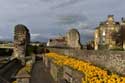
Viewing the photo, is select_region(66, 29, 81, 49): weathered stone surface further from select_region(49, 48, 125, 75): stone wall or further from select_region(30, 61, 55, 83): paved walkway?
select_region(49, 48, 125, 75): stone wall

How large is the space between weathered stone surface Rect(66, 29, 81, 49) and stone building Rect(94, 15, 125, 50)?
10.3m

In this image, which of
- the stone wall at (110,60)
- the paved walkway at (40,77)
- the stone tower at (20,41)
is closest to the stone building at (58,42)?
the stone tower at (20,41)

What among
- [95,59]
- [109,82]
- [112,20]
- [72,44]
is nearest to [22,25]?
[72,44]

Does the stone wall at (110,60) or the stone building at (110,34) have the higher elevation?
the stone building at (110,34)

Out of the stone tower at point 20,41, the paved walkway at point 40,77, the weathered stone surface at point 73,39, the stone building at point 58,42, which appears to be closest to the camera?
the paved walkway at point 40,77

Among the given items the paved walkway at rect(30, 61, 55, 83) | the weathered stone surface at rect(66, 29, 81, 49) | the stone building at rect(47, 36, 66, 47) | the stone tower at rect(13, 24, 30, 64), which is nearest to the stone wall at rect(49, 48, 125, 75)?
the paved walkway at rect(30, 61, 55, 83)

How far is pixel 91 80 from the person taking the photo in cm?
778

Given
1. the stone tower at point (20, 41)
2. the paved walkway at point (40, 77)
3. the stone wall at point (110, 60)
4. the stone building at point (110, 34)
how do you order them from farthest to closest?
the stone building at point (110, 34) → the stone tower at point (20, 41) → the paved walkway at point (40, 77) → the stone wall at point (110, 60)

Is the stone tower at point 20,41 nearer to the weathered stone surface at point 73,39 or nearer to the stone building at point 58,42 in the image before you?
the weathered stone surface at point 73,39

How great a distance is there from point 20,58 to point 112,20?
1486 inches

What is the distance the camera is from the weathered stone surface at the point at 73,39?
3609 centimetres

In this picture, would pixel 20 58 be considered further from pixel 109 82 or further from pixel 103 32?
pixel 103 32

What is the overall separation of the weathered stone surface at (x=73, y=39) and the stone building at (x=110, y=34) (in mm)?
10316

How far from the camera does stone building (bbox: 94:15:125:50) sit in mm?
50553
